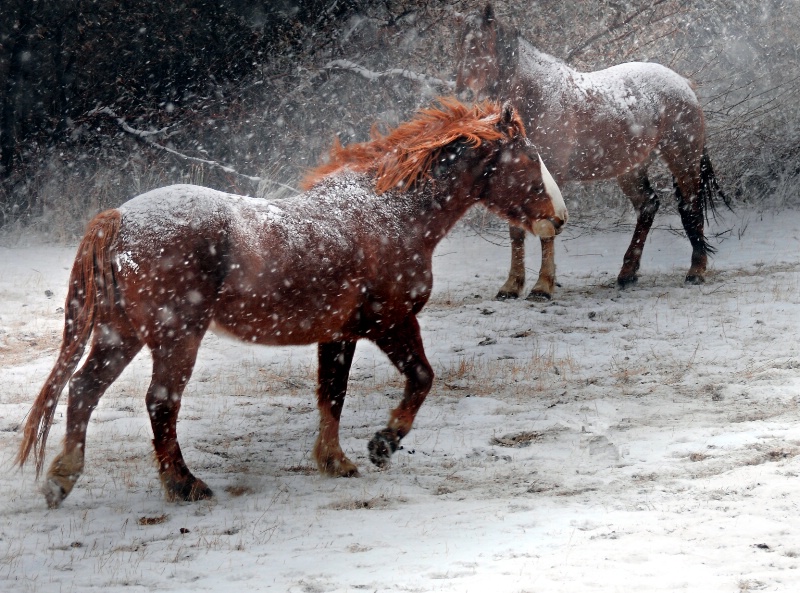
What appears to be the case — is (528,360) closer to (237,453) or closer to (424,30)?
(237,453)

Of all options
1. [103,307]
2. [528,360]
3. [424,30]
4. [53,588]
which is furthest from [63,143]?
[53,588]

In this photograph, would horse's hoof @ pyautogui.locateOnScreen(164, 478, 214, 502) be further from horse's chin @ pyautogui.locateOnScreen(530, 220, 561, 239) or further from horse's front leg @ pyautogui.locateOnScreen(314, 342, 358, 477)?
horse's chin @ pyautogui.locateOnScreen(530, 220, 561, 239)

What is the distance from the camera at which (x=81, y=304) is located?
4473 mm

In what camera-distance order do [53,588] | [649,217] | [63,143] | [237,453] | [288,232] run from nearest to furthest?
1. [53,588]
2. [288,232]
3. [237,453]
4. [649,217]
5. [63,143]

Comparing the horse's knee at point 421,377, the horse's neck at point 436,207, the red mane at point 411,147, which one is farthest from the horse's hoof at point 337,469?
the red mane at point 411,147

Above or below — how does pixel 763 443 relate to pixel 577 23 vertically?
below

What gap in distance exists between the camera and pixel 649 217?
9.54 meters

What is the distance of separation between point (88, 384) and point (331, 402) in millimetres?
1225

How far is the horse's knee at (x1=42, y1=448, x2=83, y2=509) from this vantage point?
4438mm

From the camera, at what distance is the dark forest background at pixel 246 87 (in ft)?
37.9

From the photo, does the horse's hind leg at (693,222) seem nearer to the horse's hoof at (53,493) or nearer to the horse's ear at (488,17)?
the horse's ear at (488,17)

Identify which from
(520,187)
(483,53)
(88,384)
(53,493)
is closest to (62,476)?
(53,493)

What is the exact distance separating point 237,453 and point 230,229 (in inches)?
59.8

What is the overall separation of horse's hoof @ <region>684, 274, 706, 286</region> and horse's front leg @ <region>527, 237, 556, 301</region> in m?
1.45
